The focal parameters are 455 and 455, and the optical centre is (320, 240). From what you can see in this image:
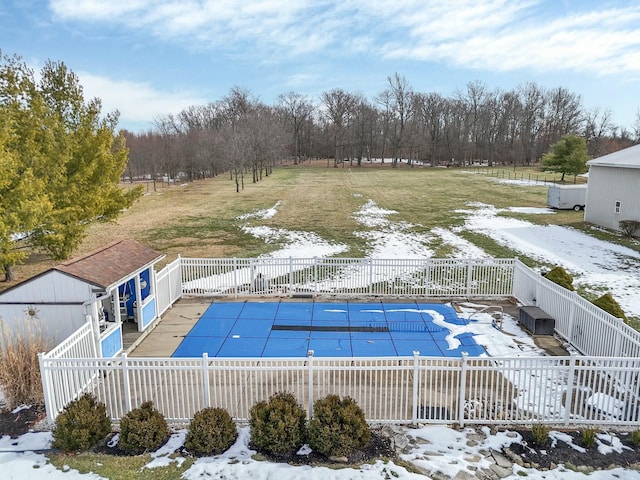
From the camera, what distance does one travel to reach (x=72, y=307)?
9172 mm

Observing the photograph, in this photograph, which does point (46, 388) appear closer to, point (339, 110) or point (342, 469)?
point (342, 469)

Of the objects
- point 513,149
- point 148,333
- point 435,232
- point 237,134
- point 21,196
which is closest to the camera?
point 148,333

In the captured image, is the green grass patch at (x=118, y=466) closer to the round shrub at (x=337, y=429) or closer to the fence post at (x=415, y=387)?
the round shrub at (x=337, y=429)

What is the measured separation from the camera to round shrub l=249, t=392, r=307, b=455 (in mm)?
6449

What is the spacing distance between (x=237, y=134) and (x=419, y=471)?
150 feet

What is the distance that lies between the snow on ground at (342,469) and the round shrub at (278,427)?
23 centimetres

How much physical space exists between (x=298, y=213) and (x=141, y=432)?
25910 mm

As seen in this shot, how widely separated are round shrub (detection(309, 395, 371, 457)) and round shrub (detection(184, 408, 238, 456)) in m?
1.22

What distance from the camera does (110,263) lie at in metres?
10.4

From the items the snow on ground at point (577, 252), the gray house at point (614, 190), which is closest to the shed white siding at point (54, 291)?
the snow on ground at point (577, 252)

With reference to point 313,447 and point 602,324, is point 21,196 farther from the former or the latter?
point 602,324

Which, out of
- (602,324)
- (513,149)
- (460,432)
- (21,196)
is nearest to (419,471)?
(460,432)


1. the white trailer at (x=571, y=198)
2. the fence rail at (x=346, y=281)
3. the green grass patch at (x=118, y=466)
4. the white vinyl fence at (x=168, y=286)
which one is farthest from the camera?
the white trailer at (x=571, y=198)

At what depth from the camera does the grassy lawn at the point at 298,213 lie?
22.6 metres
